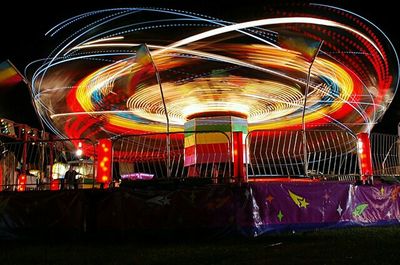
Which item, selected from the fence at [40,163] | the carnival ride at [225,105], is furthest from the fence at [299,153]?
the fence at [40,163]

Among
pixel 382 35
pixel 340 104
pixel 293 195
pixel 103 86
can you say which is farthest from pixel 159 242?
pixel 340 104

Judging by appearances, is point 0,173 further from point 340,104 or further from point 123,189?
point 340,104

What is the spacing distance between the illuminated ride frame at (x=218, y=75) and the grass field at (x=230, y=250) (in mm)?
2107

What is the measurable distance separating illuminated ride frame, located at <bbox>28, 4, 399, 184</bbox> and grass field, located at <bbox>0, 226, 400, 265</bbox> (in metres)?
2.11

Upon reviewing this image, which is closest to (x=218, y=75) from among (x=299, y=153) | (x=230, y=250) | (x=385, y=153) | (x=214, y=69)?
(x=214, y=69)

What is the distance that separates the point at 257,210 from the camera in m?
10.6

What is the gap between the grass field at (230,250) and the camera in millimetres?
7328

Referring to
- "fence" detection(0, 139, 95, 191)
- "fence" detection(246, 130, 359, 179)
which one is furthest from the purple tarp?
"fence" detection(246, 130, 359, 179)

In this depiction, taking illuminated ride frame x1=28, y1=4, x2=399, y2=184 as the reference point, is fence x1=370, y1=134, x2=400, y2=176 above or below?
below

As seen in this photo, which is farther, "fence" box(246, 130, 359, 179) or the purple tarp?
"fence" box(246, 130, 359, 179)

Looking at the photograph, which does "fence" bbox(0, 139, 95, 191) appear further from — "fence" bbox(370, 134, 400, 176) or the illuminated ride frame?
"fence" bbox(370, 134, 400, 176)

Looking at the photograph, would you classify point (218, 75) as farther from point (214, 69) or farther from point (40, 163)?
point (40, 163)

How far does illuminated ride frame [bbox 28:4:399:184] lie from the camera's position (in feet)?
42.8

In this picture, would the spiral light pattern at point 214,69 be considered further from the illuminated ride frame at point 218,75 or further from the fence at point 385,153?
the fence at point 385,153
